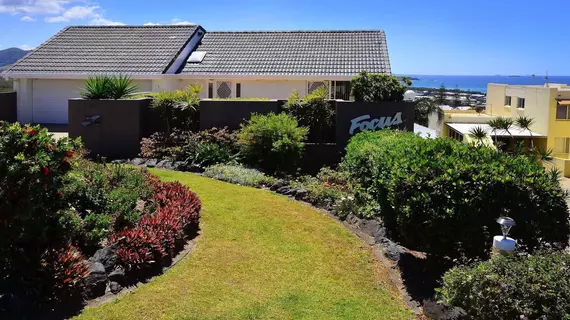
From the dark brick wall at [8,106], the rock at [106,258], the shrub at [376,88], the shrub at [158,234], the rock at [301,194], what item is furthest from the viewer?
the dark brick wall at [8,106]

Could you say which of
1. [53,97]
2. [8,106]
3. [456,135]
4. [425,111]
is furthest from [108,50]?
[456,135]

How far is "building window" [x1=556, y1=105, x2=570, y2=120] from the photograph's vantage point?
48469mm

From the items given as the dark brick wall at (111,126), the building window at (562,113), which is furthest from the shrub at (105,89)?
the building window at (562,113)

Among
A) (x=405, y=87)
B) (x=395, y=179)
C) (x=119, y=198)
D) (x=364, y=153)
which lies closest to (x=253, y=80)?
(x=405, y=87)

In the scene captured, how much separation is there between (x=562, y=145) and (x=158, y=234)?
167 ft

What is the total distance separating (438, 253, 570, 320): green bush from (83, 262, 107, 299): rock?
3.81m

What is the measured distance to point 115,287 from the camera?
20.5ft

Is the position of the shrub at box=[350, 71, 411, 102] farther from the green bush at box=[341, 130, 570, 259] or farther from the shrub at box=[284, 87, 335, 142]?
the green bush at box=[341, 130, 570, 259]

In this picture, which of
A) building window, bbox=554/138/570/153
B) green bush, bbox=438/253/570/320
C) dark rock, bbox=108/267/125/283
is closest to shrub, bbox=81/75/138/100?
dark rock, bbox=108/267/125/283

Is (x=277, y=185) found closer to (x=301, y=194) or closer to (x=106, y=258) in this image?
(x=301, y=194)

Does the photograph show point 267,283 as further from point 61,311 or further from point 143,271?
point 61,311

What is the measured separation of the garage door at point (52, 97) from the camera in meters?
25.3

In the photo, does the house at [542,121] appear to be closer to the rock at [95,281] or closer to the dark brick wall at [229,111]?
the dark brick wall at [229,111]

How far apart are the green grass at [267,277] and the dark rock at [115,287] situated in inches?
7.1
